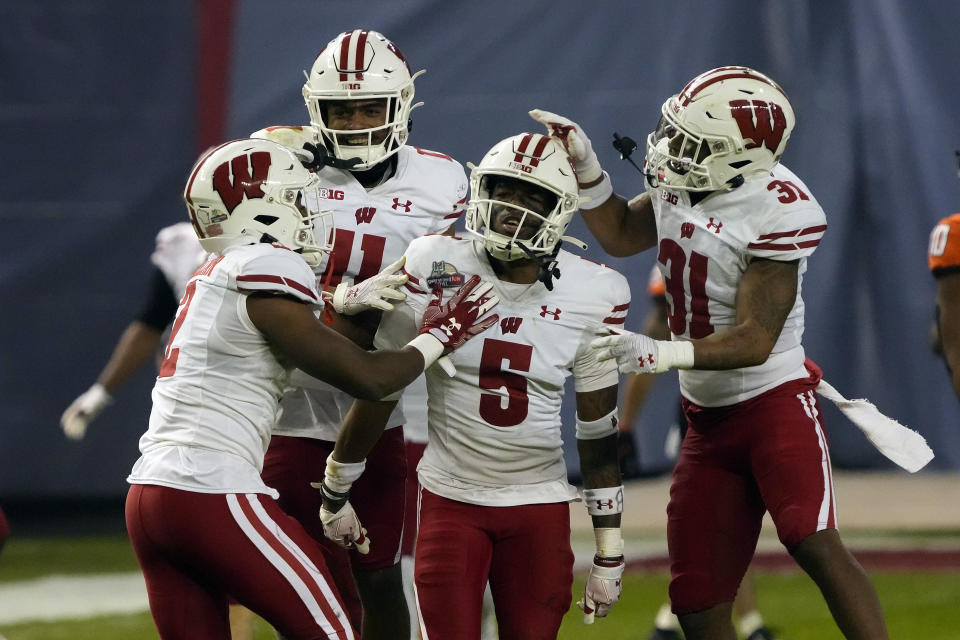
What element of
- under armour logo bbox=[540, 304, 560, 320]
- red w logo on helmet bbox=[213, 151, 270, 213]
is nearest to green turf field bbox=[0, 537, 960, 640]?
under armour logo bbox=[540, 304, 560, 320]

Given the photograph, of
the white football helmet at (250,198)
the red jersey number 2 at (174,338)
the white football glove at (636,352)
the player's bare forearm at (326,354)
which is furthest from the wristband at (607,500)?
the red jersey number 2 at (174,338)

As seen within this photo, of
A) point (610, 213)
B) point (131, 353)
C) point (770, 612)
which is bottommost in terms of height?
point (770, 612)

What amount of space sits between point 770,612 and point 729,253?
2.01 meters

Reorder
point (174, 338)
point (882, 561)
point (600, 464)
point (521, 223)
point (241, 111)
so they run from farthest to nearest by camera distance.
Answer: point (241, 111) < point (882, 561) < point (600, 464) < point (521, 223) < point (174, 338)

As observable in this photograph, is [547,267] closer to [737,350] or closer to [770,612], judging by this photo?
[737,350]

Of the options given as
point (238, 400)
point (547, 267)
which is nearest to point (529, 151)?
point (547, 267)

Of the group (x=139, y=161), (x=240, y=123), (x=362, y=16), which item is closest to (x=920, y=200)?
(x=362, y=16)

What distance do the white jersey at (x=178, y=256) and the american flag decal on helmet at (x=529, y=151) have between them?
1.90 metres

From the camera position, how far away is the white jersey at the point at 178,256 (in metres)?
4.64

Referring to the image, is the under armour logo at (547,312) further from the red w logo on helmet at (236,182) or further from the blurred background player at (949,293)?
the blurred background player at (949,293)

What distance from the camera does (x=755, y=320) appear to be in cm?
309

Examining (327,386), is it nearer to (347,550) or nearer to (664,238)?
(347,550)

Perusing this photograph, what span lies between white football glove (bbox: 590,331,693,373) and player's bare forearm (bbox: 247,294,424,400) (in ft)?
1.29

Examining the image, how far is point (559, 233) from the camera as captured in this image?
9.80ft
